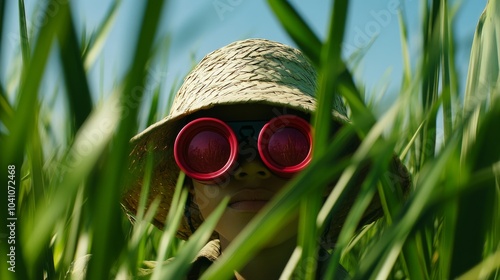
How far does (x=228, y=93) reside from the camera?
3.08 feet

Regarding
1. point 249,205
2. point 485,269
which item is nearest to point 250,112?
point 249,205

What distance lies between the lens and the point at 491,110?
0.27 m

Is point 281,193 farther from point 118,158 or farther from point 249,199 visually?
point 249,199

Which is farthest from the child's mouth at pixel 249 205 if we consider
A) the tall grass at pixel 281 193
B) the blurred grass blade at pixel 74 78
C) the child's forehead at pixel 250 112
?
the blurred grass blade at pixel 74 78

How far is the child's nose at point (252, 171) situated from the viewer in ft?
2.93

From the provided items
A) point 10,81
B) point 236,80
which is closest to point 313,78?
point 236,80

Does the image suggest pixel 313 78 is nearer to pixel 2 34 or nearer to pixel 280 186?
pixel 280 186

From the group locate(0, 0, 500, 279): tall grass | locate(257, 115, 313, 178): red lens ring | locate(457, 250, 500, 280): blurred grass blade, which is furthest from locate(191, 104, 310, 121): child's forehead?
locate(457, 250, 500, 280): blurred grass blade

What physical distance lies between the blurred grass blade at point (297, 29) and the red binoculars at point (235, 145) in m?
0.48

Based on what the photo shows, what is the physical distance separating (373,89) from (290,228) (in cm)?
58

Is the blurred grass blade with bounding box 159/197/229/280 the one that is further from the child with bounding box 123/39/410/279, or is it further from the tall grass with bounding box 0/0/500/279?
the child with bounding box 123/39/410/279

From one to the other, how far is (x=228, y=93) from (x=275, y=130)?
0.14 m

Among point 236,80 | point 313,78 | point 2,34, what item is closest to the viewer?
point 2,34

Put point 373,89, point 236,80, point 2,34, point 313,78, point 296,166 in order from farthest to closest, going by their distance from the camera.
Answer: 1. point 373,89
2. point 313,78
3. point 236,80
4. point 296,166
5. point 2,34
